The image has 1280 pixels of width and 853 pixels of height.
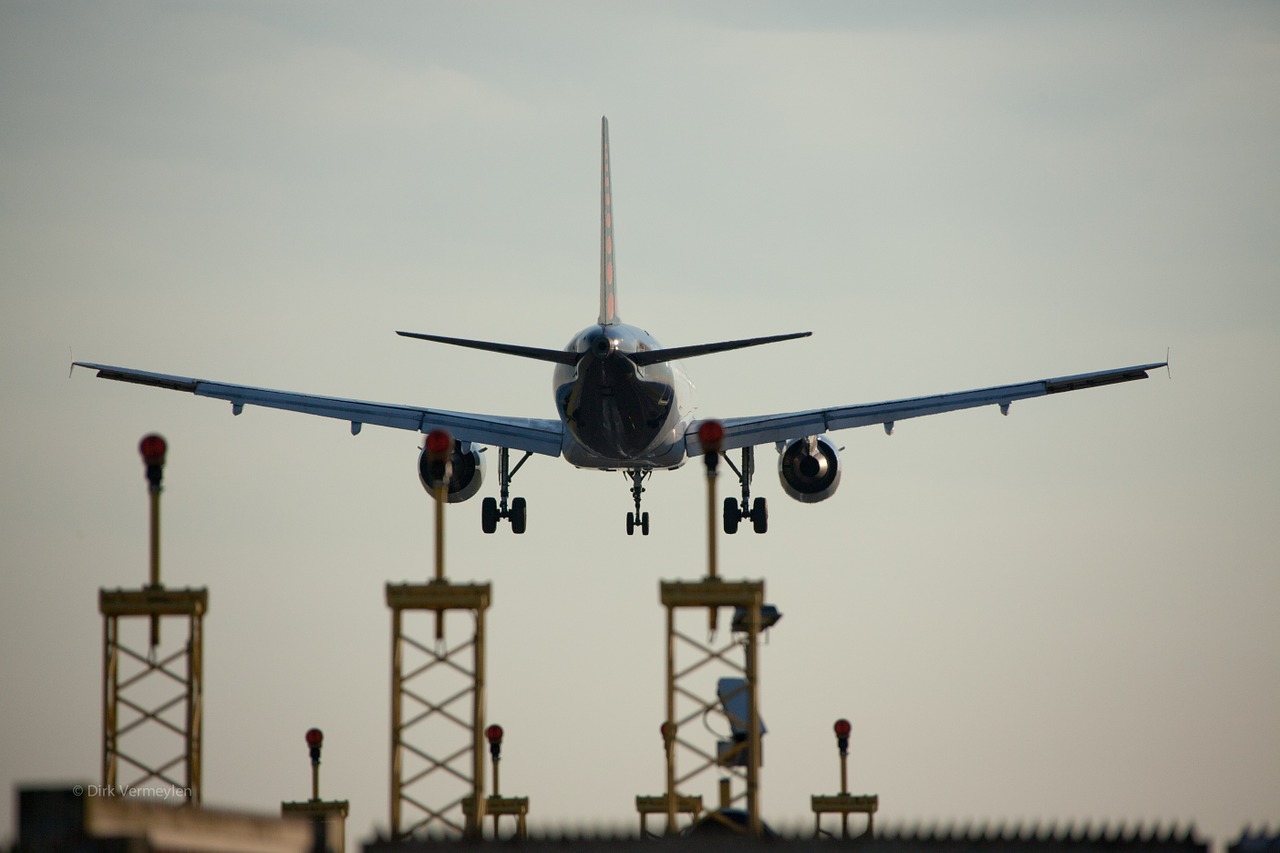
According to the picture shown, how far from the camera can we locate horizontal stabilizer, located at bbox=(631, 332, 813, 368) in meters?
64.1

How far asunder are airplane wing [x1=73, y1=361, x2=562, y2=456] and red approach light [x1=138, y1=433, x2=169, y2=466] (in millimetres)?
32224

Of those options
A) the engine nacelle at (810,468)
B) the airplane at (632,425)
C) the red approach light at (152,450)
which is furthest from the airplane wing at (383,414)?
the red approach light at (152,450)

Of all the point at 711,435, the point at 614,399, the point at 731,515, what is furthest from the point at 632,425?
the point at 711,435

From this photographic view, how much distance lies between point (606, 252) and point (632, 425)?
1488 centimetres

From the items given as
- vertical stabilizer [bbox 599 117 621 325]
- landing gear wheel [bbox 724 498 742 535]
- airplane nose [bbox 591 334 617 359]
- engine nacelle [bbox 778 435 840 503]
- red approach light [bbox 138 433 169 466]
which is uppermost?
vertical stabilizer [bbox 599 117 621 325]

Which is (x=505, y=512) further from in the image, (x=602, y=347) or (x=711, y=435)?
(x=711, y=435)

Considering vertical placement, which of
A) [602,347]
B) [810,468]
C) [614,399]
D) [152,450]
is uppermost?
[602,347]

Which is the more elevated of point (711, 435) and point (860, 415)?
point (860, 415)

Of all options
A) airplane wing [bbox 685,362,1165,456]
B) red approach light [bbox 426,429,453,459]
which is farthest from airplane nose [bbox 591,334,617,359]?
red approach light [bbox 426,429,453,459]

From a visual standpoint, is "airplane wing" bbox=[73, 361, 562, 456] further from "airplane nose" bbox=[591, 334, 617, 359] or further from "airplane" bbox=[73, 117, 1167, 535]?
"airplane nose" bbox=[591, 334, 617, 359]

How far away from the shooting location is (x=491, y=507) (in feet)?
267

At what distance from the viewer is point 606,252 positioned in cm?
8475

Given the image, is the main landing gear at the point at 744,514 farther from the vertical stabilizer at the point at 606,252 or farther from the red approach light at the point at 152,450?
the red approach light at the point at 152,450

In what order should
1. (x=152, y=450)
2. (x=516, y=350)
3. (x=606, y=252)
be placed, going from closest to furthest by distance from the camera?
(x=152, y=450) → (x=516, y=350) → (x=606, y=252)
